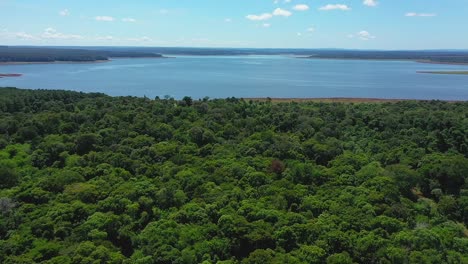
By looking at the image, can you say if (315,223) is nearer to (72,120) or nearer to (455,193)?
(455,193)

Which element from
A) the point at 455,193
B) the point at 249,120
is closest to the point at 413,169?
the point at 455,193

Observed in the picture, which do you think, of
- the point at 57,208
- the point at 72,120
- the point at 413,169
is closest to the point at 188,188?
the point at 57,208

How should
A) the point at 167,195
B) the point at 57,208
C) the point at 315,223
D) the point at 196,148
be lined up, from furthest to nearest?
the point at 196,148 → the point at 167,195 → the point at 57,208 → the point at 315,223

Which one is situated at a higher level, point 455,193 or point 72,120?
point 72,120

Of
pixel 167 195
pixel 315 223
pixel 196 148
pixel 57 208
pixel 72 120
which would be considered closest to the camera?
pixel 315 223

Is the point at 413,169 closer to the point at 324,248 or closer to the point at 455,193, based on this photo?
the point at 455,193

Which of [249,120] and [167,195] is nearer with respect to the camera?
[167,195]
